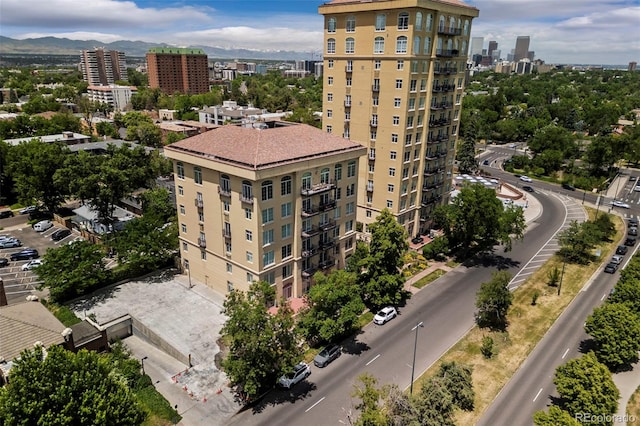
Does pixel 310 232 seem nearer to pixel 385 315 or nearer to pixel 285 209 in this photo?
pixel 285 209

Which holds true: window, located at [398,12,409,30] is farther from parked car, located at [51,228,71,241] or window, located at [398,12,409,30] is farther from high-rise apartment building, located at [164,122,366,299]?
parked car, located at [51,228,71,241]

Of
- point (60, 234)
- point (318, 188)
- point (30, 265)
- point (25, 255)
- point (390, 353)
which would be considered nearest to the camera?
point (390, 353)

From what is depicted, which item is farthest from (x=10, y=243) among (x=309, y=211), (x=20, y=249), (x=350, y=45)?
(x=350, y=45)

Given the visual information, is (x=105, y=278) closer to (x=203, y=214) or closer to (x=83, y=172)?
(x=203, y=214)

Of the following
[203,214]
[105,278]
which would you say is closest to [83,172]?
[105,278]

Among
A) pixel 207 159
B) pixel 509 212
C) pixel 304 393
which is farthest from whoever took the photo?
pixel 509 212

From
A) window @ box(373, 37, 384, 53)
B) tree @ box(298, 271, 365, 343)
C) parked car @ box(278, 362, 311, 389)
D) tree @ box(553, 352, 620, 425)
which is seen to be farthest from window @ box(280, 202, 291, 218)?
tree @ box(553, 352, 620, 425)
